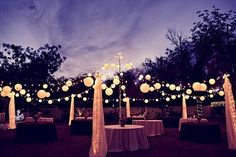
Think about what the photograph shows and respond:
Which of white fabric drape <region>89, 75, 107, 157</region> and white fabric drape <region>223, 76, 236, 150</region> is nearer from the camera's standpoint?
white fabric drape <region>89, 75, 107, 157</region>

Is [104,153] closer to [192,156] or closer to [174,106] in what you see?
[192,156]

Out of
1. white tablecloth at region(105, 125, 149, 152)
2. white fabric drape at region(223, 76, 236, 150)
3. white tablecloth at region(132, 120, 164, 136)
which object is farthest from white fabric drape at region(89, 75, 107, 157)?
white tablecloth at region(132, 120, 164, 136)

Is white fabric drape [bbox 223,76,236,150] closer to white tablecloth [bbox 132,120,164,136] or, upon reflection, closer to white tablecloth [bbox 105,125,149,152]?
white tablecloth [bbox 105,125,149,152]

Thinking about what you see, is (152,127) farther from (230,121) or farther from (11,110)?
(11,110)

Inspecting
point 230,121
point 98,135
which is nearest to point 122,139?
point 98,135

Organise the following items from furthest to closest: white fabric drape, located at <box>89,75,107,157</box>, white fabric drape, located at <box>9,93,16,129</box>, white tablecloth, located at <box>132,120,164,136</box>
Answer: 1. white fabric drape, located at <box>9,93,16,129</box>
2. white tablecloth, located at <box>132,120,164,136</box>
3. white fabric drape, located at <box>89,75,107,157</box>

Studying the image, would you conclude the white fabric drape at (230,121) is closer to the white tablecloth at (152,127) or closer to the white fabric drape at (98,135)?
the white fabric drape at (98,135)

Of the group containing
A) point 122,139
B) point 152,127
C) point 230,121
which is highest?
point 230,121

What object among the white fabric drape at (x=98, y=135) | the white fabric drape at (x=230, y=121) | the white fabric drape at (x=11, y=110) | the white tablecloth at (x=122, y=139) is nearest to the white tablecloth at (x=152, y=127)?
the white tablecloth at (x=122, y=139)

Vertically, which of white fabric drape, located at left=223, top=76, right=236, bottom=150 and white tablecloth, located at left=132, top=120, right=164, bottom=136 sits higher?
white fabric drape, located at left=223, top=76, right=236, bottom=150

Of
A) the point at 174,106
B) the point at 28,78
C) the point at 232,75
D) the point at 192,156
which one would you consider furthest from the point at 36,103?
the point at 192,156

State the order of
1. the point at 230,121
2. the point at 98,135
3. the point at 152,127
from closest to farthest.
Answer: the point at 98,135 → the point at 230,121 → the point at 152,127

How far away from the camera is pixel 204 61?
21984 mm

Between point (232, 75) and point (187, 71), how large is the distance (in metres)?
4.68
